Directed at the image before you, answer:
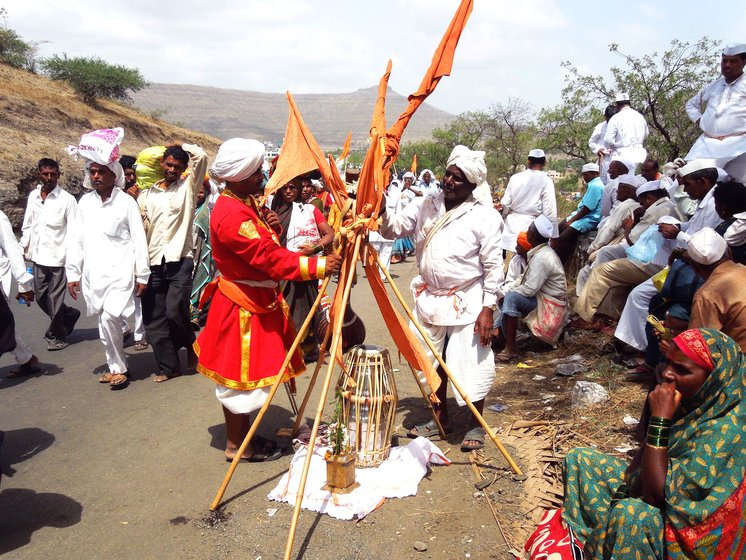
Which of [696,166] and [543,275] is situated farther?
[543,275]

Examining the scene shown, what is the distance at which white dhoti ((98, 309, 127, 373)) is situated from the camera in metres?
5.54

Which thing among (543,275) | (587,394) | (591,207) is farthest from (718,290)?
(591,207)

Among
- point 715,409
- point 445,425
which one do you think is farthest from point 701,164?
point 715,409

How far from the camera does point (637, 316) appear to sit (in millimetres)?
5531

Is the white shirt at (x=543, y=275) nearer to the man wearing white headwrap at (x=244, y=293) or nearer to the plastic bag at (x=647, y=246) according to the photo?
the plastic bag at (x=647, y=246)

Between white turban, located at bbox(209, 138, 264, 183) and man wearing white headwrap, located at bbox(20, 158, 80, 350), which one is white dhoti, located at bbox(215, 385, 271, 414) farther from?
man wearing white headwrap, located at bbox(20, 158, 80, 350)

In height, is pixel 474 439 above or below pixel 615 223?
below

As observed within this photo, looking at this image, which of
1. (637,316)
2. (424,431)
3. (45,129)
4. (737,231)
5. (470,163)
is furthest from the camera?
(45,129)

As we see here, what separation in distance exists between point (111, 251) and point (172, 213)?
72 centimetres

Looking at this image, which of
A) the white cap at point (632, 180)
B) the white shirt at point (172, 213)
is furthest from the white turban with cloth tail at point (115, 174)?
the white cap at point (632, 180)

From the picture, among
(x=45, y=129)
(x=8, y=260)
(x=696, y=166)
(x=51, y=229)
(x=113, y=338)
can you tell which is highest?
(x=45, y=129)

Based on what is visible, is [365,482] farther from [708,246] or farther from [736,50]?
[736,50]

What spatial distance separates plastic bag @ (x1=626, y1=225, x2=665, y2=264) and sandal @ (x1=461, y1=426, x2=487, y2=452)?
9.63 feet

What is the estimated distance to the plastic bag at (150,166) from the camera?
20.0 ft
